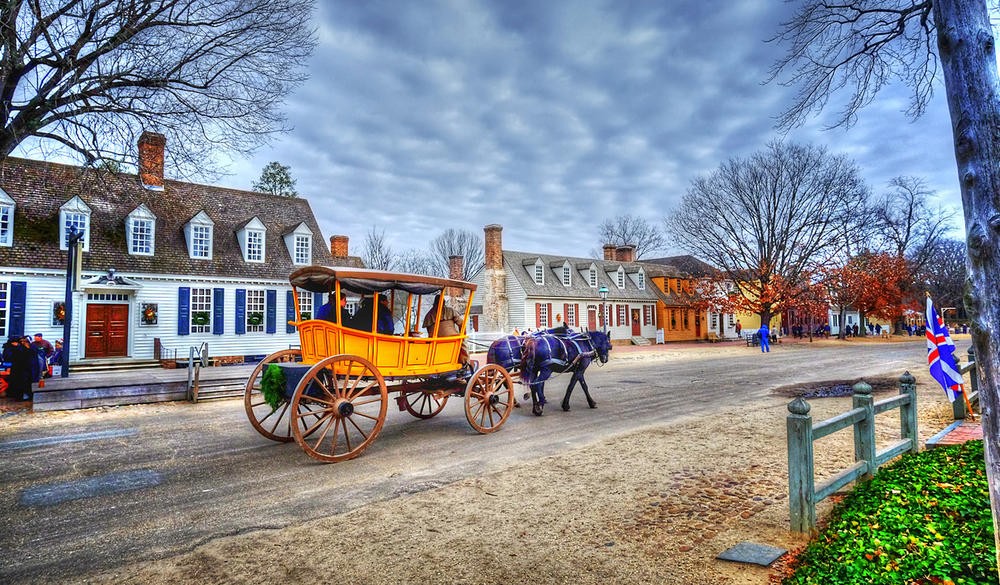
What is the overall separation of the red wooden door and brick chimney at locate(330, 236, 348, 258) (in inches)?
458

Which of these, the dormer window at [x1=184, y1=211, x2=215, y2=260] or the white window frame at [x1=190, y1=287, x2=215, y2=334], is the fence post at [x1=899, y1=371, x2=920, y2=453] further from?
the dormer window at [x1=184, y1=211, x2=215, y2=260]

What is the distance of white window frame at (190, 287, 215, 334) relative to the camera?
63.9 ft

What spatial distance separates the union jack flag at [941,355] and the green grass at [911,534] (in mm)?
1971

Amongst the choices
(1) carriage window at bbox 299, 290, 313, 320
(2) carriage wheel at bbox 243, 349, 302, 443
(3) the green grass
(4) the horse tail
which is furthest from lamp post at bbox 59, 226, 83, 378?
(3) the green grass

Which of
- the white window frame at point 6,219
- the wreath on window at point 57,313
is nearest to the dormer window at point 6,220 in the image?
the white window frame at point 6,219

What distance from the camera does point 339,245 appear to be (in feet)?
94.5

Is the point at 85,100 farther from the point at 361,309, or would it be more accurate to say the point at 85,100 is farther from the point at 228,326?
the point at 228,326

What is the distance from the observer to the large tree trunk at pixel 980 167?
8.03 ft

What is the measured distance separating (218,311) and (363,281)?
1568cm

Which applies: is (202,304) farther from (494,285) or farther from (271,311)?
(494,285)

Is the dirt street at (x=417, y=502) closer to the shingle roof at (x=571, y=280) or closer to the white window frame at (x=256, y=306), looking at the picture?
the white window frame at (x=256, y=306)

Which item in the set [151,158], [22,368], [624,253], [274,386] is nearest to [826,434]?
[274,386]

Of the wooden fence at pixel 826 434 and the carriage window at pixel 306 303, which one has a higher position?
the carriage window at pixel 306 303

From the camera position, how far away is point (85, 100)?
369 inches
